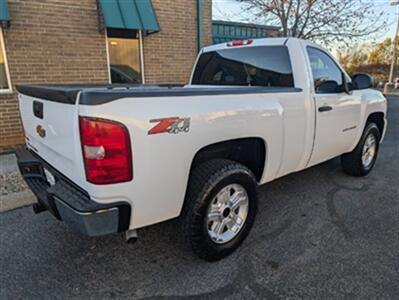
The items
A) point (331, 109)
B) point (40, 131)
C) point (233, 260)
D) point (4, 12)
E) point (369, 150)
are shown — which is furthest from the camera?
point (4, 12)

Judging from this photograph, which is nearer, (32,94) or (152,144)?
(152,144)

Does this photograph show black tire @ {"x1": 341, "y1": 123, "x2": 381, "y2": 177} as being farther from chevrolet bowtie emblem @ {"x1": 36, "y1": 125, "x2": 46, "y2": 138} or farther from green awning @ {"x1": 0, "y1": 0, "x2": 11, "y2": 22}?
green awning @ {"x1": 0, "y1": 0, "x2": 11, "y2": 22}

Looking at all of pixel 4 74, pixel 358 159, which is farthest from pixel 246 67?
pixel 4 74

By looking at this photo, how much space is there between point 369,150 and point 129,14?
542 cm

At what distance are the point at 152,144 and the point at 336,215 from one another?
8.17ft

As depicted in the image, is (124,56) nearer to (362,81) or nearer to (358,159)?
(362,81)

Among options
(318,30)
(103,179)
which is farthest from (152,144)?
(318,30)

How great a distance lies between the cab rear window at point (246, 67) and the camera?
330 centimetres

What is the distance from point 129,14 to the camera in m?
6.47

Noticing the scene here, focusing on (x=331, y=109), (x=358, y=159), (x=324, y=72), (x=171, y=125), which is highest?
(x=324, y=72)

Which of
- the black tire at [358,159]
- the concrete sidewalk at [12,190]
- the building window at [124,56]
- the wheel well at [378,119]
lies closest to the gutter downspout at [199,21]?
the building window at [124,56]

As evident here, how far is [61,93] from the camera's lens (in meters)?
1.93

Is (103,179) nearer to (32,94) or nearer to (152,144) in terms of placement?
(152,144)

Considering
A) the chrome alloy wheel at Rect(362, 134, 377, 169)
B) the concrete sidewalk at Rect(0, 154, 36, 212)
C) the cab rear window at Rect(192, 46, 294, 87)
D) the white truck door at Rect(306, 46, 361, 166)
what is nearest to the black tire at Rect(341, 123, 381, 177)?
the chrome alloy wheel at Rect(362, 134, 377, 169)
